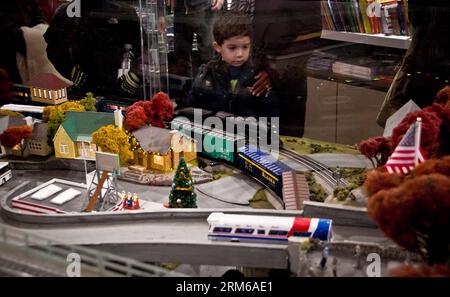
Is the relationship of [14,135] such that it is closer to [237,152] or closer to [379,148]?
[237,152]

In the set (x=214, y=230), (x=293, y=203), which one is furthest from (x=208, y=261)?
(x=293, y=203)

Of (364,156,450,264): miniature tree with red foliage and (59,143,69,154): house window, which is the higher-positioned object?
(364,156,450,264): miniature tree with red foliage

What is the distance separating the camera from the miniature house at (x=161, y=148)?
8.43m

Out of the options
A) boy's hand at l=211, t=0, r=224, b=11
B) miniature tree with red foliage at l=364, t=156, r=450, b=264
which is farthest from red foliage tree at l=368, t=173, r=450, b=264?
boy's hand at l=211, t=0, r=224, b=11

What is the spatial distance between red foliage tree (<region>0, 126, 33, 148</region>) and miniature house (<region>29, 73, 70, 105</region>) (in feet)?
2.53

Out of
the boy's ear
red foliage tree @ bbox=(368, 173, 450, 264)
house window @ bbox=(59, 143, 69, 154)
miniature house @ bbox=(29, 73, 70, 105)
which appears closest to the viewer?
red foliage tree @ bbox=(368, 173, 450, 264)

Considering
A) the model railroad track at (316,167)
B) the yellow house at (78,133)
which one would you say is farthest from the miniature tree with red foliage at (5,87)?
the model railroad track at (316,167)

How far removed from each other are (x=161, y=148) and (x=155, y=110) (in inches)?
32.7

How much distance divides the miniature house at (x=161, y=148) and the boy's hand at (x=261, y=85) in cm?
121

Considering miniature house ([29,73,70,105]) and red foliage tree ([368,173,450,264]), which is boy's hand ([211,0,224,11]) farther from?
red foliage tree ([368,173,450,264])

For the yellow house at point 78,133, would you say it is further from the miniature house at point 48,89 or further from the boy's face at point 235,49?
the boy's face at point 235,49

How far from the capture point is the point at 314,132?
29.1ft

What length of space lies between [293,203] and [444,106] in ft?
6.55

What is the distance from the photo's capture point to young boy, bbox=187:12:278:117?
8867 mm
